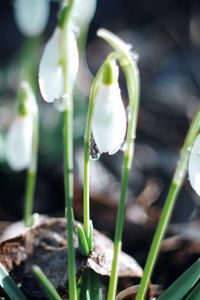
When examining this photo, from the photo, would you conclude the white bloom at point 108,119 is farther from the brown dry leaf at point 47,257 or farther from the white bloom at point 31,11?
the white bloom at point 31,11

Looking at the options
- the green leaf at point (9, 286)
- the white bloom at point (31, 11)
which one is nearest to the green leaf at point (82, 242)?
the green leaf at point (9, 286)

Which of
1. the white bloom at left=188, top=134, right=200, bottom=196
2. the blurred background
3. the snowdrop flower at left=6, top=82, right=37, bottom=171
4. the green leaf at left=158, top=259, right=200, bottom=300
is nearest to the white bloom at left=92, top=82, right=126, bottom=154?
the white bloom at left=188, top=134, right=200, bottom=196

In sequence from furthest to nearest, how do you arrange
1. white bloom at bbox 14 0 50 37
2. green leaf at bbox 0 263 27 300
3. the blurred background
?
white bloom at bbox 14 0 50 37 < the blurred background < green leaf at bbox 0 263 27 300

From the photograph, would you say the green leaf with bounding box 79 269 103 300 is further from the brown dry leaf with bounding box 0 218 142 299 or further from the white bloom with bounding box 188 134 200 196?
the white bloom with bounding box 188 134 200 196

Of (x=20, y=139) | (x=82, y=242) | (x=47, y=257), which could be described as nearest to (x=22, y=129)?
(x=20, y=139)

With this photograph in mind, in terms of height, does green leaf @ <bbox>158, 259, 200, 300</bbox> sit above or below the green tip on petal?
below

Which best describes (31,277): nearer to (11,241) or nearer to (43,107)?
(11,241)

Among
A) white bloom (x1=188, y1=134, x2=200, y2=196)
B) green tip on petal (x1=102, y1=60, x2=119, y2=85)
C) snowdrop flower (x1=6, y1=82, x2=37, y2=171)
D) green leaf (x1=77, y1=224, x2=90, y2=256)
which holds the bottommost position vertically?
green leaf (x1=77, y1=224, x2=90, y2=256)
